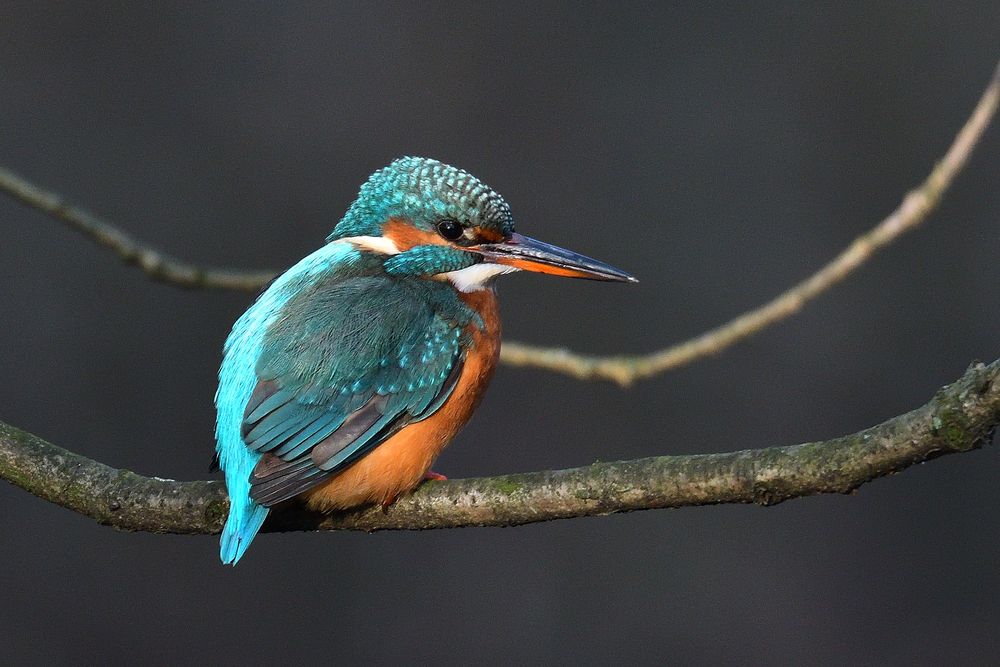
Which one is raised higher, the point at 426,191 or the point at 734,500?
the point at 426,191

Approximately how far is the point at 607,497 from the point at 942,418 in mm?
531

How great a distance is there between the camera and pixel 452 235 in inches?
95.0

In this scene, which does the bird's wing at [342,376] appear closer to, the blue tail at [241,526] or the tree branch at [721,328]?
the blue tail at [241,526]

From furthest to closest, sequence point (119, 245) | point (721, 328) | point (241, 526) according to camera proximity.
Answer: point (119, 245), point (721, 328), point (241, 526)

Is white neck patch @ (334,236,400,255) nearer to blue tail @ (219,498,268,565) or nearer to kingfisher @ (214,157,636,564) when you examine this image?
kingfisher @ (214,157,636,564)

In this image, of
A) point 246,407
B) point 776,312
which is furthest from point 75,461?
point 776,312

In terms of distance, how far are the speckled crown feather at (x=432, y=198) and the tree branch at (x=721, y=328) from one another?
1.17ft

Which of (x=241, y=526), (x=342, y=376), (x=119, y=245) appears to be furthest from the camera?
(x=119, y=245)

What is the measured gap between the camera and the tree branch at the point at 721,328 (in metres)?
2.12

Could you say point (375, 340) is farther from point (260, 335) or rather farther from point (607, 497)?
point (607, 497)

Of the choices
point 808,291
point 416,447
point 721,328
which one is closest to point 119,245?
point 416,447

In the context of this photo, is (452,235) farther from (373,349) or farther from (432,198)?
(373,349)

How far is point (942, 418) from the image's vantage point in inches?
56.5

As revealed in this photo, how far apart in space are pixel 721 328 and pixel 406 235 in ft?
2.39
